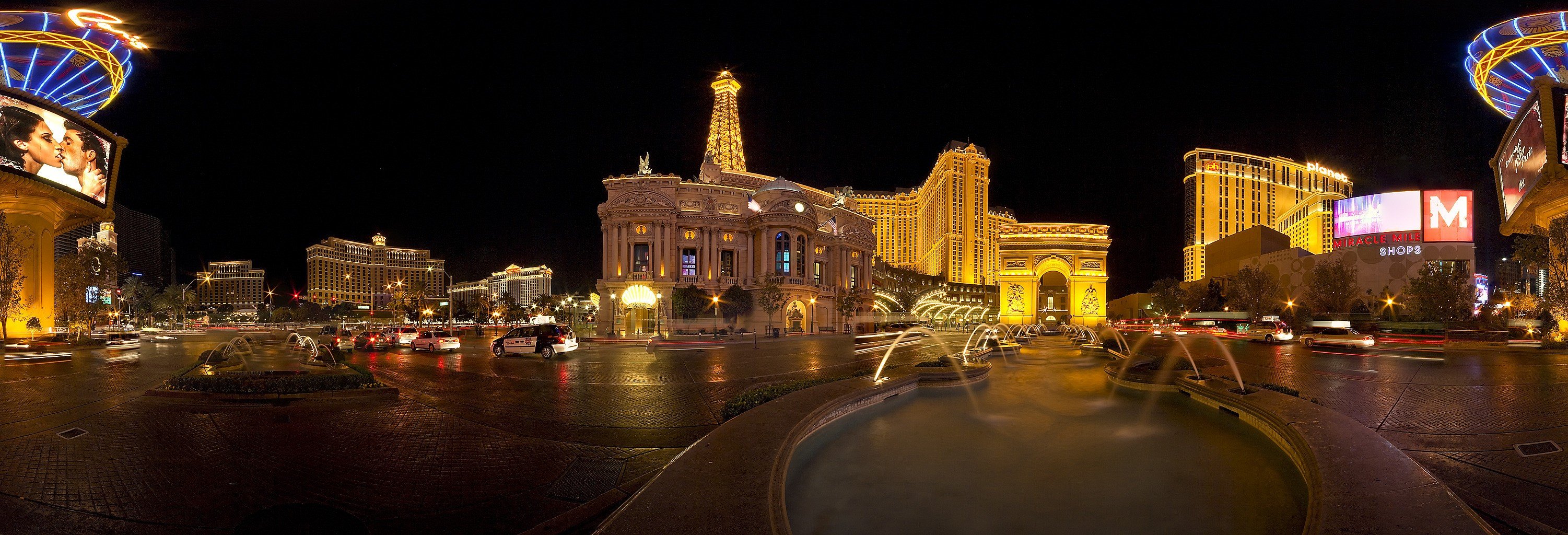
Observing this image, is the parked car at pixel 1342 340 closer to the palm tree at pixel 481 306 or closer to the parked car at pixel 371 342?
the parked car at pixel 371 342

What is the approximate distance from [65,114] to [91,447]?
111 ft

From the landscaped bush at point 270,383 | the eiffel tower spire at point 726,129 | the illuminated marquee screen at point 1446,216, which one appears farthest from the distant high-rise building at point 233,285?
the illuminated marquee screen at point 1446,216

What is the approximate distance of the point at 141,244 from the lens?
11994 centimetres

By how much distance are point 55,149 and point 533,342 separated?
1039 inches

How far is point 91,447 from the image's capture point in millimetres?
7832

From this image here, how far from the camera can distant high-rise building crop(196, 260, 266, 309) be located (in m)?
127

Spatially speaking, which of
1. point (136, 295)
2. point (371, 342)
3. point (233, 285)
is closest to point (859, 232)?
point (371, 342)

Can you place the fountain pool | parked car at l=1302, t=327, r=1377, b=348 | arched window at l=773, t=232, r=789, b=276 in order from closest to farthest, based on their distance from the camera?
the fountain pool → parked car at l=1302, t=327, r=1377, b=348 → arched window at l=773, t=232, r=789, b=276

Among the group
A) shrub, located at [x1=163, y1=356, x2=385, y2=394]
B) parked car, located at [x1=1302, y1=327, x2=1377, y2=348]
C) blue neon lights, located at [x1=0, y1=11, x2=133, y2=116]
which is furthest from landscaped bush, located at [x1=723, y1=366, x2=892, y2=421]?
blue neon lights, located at [x1=0, y1=11, x2=133, y2=116]

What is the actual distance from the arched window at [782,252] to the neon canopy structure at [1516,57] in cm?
4766

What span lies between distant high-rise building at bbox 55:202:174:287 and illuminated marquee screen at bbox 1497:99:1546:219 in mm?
164665

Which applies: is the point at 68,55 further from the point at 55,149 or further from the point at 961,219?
the point at 961,219

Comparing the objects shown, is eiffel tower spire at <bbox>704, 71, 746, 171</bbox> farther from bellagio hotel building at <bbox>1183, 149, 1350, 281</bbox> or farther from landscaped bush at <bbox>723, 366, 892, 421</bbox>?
bellagio hotel building at <bbox>1183, 149, 1350, 281</bbox>

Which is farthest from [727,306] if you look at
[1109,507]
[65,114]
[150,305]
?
[150,305]
